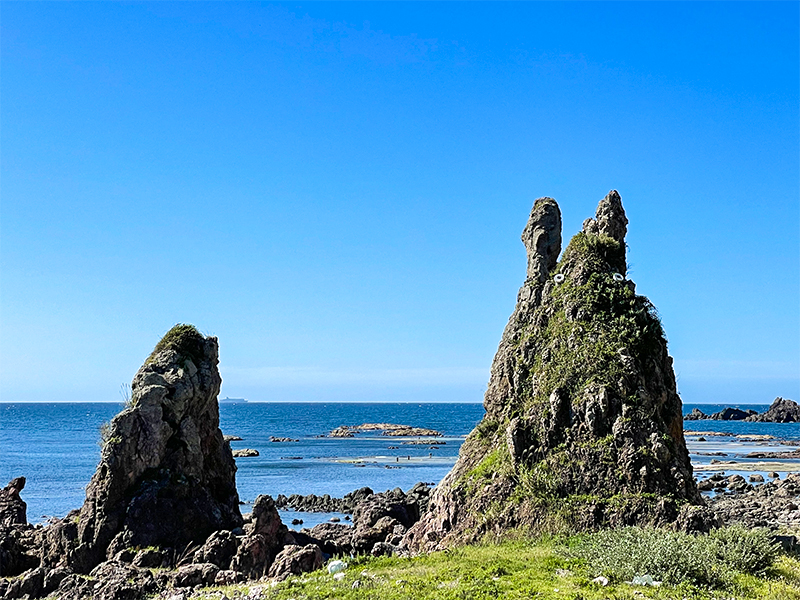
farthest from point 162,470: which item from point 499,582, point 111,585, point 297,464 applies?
point 297,464

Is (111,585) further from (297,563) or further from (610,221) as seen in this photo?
(610,221)

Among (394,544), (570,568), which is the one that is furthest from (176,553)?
(570,568)

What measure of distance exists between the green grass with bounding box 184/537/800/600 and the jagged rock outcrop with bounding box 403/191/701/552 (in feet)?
8.76

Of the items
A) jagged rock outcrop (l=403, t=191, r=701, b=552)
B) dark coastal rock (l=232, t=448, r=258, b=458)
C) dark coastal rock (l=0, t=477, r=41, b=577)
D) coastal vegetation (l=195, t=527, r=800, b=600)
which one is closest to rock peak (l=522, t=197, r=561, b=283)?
jagged rock outcrop (l=403, t=191, r=701, b=552)

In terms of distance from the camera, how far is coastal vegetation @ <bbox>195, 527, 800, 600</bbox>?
17297 millimetres

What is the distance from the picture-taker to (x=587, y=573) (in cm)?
1867

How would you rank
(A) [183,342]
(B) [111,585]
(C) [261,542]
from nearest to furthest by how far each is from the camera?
(B) [111,585] → (C) [261,542] → (A) [183,342]

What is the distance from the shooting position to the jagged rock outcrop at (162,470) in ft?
94.2

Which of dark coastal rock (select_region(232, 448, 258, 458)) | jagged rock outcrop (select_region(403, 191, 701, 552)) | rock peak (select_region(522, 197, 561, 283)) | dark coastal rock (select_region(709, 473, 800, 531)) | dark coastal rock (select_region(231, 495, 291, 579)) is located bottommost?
dark coastal rock (select_region(232, 448, 258, 458))

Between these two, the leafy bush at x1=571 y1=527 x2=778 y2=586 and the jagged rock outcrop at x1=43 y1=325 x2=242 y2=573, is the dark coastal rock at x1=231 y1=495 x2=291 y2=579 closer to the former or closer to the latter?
the jagged rock outcrop at x1=43 y1=325 x2=242 y2=573

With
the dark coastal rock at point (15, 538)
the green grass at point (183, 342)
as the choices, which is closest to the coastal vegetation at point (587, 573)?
the dark coastal rock at point (15, 538)

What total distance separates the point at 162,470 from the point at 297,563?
10542 mm

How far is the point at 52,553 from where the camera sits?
28.5 meters

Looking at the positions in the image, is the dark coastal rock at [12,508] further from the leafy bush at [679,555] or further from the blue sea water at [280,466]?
the leafy bush at [679,555]
